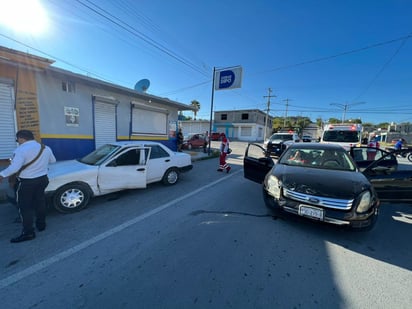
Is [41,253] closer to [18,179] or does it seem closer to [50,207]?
[18,179]

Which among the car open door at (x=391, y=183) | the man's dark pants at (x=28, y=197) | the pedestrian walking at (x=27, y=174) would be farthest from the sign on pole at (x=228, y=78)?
the man's dark pants at (x=28, y=197)

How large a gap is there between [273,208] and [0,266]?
392 centimetres

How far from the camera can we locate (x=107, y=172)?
13.0ft

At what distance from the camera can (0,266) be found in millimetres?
2084

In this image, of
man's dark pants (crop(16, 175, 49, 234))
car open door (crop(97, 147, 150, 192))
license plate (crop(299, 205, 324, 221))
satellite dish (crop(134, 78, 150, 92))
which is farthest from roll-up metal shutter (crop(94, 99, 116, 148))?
license plate (crop(299, 205, 324, 221))

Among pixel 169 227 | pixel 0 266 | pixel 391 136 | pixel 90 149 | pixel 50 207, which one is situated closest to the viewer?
pixel 0 266

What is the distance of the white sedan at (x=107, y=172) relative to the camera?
3426 millimetres

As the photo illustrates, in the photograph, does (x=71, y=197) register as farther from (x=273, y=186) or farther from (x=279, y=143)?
(x=279, y=143)

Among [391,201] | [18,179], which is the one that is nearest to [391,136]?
[391,201]

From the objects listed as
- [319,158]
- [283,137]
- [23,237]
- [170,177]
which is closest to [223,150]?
[170,177]

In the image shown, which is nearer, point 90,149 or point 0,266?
point 0,266

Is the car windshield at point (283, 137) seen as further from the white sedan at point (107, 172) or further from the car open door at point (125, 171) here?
the car open door at point (125, 171)

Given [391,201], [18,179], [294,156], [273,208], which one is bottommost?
[273,208]

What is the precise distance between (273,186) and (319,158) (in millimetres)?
1668
